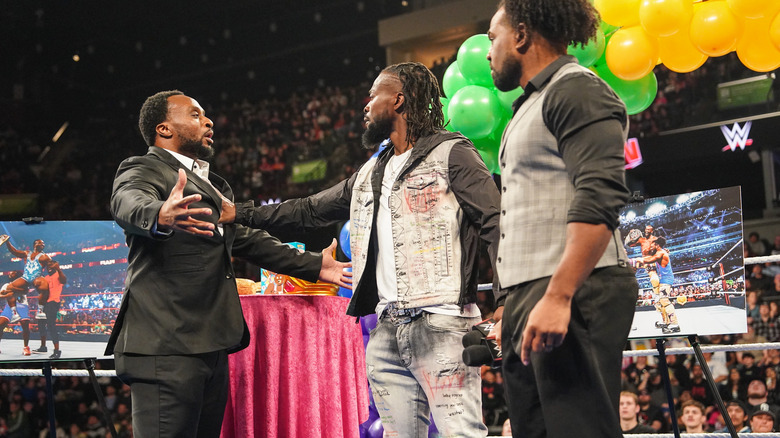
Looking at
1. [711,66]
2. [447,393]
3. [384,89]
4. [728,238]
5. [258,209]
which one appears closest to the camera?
[447,393]

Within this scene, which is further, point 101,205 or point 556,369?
point 101,205

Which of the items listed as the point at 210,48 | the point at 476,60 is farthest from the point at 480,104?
the point at 210,48

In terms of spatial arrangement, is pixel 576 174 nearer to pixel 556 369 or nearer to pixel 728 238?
pixel 556 369

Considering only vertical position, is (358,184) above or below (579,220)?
above

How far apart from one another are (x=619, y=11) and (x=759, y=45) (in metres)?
0.73

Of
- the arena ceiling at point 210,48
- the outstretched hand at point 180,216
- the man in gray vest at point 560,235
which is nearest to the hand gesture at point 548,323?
the man in gray vest at point 560,235

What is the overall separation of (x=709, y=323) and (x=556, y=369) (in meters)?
1.77

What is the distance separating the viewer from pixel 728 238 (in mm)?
2793

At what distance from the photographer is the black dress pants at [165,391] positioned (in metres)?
2.05

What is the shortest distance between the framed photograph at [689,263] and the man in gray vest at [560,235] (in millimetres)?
1510

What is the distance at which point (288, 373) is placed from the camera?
263 cm

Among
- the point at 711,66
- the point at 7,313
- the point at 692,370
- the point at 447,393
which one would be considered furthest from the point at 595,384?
the point at 711,66

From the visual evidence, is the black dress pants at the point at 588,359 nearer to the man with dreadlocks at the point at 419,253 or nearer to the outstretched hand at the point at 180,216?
the man with dreadlocks at the point at 419,253

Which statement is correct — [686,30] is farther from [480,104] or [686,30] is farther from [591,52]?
[480,104]
